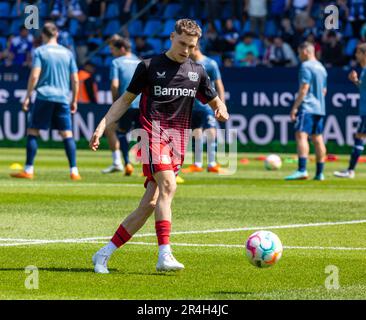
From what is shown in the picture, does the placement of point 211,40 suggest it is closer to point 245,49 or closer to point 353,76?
point 245,49

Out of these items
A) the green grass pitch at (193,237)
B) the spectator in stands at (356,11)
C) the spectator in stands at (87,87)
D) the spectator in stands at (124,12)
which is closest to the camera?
the green grass pitch at (193,237)

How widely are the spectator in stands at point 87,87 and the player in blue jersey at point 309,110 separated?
10.2 m

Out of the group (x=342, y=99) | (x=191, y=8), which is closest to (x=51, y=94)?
(x=342, y=99)

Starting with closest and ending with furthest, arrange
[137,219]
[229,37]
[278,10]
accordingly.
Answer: [137,219] < [229,37] < [278,10]

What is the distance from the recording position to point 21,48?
35.2 meters

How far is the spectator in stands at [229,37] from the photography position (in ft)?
109

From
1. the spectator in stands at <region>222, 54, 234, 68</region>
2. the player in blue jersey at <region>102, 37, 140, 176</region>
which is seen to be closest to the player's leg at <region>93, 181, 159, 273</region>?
the player in blue jersey at <region>102, 37, 140, 176</region>

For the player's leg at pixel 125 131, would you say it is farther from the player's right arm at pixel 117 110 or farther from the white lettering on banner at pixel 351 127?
the player's right arm at pixel 117 110

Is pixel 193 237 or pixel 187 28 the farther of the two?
pixel 193 237

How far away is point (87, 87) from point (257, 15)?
568cm

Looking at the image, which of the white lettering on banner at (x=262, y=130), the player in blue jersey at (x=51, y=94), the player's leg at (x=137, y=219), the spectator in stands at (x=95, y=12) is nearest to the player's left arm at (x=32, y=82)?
the player in blue jersey at (x=51, y=94)

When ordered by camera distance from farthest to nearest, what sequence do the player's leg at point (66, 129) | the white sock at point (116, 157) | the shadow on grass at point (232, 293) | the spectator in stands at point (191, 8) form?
the spectator in stands at point (191, 8) → the white sock at point (116, 157) → the player's leg at point (66, 129) → the shadow on grass at point (232, 293)

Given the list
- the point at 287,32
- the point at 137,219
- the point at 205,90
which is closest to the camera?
the point at 137,219
